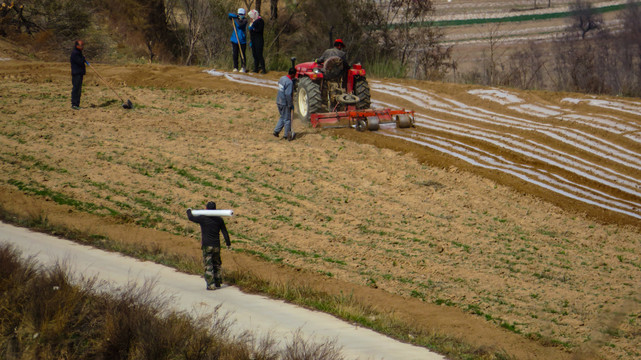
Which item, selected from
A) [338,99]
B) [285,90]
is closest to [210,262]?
[285,90]

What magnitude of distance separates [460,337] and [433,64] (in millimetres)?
26778

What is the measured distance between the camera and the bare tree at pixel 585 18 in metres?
50.7

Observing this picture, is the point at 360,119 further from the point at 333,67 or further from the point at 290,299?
the point at 290,299

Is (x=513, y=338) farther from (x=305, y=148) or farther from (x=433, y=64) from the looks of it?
(x=433, y=64)

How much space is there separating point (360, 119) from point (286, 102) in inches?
92.2

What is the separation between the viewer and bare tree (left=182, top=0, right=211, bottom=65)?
32.1m

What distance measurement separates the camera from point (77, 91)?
69.5ft

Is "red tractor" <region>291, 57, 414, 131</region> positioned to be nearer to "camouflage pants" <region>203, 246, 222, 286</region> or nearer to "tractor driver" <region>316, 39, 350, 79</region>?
"tractor driver" <region>316, 39, 350, 79</region>

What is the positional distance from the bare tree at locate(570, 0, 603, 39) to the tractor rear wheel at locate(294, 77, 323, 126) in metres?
34.3

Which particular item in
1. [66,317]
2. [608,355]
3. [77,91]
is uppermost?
[77,91]

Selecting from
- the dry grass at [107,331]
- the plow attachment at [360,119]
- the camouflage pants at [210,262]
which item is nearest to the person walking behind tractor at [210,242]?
the camouflage pants at [210,262]

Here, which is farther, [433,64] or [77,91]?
[433,64]

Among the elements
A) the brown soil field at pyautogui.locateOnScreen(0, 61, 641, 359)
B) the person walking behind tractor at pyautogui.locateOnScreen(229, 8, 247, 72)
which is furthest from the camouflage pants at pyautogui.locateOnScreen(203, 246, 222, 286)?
the person walking behind tractor at pyautogui.locateOnScreen(229, 8, 247, 72)

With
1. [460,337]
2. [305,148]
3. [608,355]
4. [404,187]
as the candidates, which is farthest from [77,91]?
[608,355]
